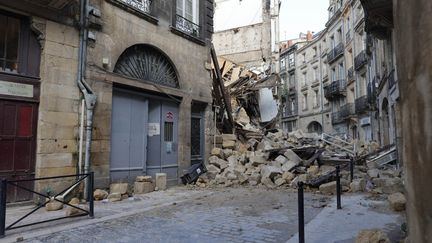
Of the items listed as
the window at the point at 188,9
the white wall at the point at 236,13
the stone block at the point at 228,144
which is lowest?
→ the stone block at the point at 228,144

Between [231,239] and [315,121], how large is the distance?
122ft

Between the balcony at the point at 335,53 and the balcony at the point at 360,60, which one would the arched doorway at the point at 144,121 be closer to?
the balcony at the point at 360,60

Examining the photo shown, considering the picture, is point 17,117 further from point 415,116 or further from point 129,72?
point 415,116

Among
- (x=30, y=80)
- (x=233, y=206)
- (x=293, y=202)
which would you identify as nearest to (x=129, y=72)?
(x=30, y=80)

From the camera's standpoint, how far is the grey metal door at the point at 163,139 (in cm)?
1071

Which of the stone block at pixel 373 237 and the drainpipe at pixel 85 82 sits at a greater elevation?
the drainpipe at pixel 85 82

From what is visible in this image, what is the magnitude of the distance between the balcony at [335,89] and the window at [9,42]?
28400 mm

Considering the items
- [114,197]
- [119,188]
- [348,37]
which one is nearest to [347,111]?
[348,37]

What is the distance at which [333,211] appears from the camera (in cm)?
681

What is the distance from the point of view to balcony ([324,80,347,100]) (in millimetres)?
31516

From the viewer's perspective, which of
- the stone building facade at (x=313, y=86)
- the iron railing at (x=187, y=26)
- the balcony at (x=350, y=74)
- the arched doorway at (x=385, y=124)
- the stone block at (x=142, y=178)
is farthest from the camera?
the stone building facade at (x=313, y=86)

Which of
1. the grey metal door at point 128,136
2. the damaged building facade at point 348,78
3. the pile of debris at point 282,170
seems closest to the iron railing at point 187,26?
the grey metal door at point 128,136

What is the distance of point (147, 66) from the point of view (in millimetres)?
10664

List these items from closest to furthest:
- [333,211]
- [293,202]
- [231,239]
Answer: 1. [231,239]
2. [333,211]
3. [293,202]
